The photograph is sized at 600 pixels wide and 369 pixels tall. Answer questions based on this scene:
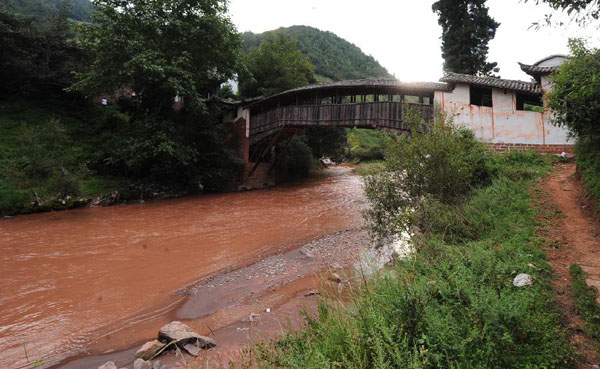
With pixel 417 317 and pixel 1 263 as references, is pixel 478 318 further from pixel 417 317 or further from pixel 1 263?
pixel 1 263

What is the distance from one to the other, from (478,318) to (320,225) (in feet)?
28.3

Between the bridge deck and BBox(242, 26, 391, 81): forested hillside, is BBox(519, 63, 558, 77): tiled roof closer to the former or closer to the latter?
the bridge deck

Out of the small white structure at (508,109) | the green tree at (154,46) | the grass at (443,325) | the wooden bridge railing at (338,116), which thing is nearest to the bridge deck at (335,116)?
the wooden bridge railing at (338,116)

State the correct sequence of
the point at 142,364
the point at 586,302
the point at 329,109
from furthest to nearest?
1. the point at 329,109
2. the point at 142,364
3. the point at 586,302

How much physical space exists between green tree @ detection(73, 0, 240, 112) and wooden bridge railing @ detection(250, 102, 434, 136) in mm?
5264

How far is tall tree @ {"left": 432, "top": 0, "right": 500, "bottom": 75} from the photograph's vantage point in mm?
18906

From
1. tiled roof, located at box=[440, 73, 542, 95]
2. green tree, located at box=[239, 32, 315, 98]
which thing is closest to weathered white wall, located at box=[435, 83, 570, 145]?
tiled roof, located at box=[440, 73, 542, 95]

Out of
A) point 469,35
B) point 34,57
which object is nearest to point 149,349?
point 469,35

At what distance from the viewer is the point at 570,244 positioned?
17.0 feet

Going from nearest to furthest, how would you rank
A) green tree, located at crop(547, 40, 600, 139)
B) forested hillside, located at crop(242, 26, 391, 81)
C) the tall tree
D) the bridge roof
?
green tree, located at crop(547, 40, 600, 139)
the bridge roof
the tall tree
forested hillside, located at crop(242, 26, 391, 81)

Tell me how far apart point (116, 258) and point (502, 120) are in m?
15.2

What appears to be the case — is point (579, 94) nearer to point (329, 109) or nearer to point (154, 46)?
point (329, 109)

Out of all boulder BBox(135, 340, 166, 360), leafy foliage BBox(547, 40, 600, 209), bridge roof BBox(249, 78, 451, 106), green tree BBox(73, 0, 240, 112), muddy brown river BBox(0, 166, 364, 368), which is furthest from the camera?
green tree BBox(73, 0, 240, 112)

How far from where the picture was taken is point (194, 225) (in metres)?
11.4
